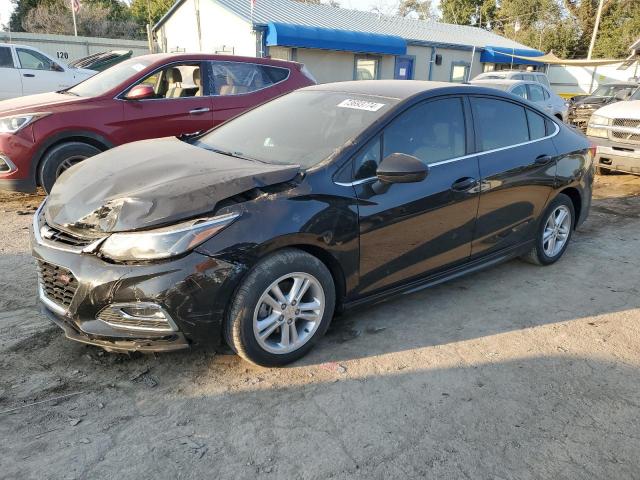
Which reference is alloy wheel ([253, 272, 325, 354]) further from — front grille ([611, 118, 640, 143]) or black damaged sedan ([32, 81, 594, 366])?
front grille ([611, 118, 640, 143])

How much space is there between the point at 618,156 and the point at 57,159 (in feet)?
26.9

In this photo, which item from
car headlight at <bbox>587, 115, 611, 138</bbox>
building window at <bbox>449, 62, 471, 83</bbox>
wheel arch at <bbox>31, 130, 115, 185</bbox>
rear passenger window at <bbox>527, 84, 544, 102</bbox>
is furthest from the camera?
building window at <bbox>449, 62, 471, 83</bbox>

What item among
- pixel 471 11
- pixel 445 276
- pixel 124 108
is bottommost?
pixel 445 276

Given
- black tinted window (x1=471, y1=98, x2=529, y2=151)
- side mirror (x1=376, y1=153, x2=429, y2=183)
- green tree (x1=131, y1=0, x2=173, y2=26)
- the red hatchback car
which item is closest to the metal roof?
the red hatchback car

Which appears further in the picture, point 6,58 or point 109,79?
point 6,58

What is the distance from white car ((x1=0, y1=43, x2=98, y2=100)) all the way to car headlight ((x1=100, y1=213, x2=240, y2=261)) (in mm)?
10396

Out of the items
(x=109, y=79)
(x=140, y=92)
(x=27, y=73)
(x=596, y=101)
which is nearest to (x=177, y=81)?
(x=140, y=92)

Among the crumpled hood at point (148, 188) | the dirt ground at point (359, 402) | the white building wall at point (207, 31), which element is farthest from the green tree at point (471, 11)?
the crumpled hood at point (148, 188)

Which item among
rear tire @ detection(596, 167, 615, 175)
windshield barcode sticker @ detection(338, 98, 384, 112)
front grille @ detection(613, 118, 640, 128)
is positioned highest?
windshield barcode sticker @ detection(338, 98, 384, 112)

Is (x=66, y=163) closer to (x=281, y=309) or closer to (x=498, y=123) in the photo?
(x=281, y=309)

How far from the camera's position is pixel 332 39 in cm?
1964

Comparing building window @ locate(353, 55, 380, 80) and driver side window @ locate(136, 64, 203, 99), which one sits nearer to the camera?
driver side window @ locate(136, 64, 203, 99)

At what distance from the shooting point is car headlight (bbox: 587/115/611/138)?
27.9 feet

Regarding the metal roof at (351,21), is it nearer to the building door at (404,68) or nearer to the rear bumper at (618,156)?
the building door at (404,68)
